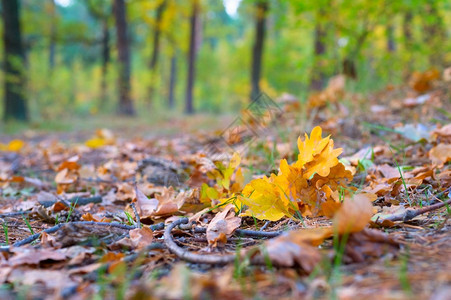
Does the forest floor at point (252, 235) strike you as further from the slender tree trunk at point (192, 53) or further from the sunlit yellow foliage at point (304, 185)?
the slender tree trunk at point (192, 53)

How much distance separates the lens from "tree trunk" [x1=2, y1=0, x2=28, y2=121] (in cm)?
903

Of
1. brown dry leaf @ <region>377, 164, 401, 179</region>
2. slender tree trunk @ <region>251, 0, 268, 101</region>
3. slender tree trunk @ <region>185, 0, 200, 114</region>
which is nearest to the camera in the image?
brown dry leaf @ <region>377, 164, 401, 179</region>

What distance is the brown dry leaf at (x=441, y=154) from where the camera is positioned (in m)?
1.63

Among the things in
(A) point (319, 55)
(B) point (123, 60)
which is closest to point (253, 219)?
(A) point (319, 55)

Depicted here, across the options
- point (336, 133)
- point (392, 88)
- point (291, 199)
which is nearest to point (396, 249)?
point (291, 199)

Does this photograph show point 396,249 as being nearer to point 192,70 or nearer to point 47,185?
point 47,185

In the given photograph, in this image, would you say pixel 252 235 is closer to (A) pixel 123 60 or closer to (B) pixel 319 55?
(B) pixel 319 55

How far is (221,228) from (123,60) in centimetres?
1118

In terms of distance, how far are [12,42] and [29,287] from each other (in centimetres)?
1009

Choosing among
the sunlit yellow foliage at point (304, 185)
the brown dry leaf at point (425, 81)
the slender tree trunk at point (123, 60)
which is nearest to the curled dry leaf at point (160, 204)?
the sunlit yellow foliage at point (304, 185)

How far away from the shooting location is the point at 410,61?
5.82 meters

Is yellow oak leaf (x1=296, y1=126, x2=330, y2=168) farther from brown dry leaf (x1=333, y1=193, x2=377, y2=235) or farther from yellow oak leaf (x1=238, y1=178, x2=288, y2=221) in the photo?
brown dry leaf (x1=333, y1=193, x2=377, y2=235)

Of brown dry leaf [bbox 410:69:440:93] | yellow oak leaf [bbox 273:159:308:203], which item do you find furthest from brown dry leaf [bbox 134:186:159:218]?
brown dry leaf [bbox 410:69:440:93]

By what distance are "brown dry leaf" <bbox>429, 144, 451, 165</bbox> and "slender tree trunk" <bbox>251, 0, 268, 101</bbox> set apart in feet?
27.9
